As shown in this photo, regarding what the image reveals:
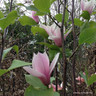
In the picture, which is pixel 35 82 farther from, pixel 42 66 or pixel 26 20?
pixel 26 20

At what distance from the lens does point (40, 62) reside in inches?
A: 15.3

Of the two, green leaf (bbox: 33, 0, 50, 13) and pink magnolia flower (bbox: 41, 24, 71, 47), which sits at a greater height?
green leaf (bbox: 33, 0, 50, 13)

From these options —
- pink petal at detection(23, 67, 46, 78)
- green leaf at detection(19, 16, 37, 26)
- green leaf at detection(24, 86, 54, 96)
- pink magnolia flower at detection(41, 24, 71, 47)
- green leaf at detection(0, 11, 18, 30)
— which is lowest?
green leaf at detection(24, 86, 54, 96)

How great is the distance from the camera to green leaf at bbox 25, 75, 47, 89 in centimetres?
35

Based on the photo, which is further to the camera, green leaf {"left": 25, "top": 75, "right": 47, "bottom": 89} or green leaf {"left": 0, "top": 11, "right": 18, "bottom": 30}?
green leaf {"left": 0, "top": 11, "right": 18, "bottom": 30}

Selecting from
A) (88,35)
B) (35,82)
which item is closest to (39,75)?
(35,82)

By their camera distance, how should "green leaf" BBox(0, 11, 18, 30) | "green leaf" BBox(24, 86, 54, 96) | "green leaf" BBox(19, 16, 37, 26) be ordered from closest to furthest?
"green leaf" BBox(24, 86, 54, 96)
"green leaf" BBox(0, 11, 18, 30)
"green leaf" BBox(19, 16, 37, 26)

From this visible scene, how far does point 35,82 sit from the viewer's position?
363mm

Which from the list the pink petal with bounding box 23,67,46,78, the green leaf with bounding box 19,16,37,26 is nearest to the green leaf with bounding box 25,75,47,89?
the pink petal with bounding box 23,67,46,78

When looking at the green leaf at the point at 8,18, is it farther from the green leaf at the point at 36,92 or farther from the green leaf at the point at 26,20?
the green leaf at the point at 36,92

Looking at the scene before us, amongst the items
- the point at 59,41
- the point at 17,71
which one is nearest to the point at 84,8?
the point at 59,41

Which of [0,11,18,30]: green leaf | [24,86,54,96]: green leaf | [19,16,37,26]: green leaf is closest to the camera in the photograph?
[24,86,54,96]: green leaf

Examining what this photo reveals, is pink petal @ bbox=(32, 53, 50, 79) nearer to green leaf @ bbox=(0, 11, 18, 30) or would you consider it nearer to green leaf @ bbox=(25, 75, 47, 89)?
green leaf @ bbox=(25, 75, 47, 89)

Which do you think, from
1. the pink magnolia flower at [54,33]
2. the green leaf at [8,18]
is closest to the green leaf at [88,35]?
the pink magnolia flower at [54,33]
